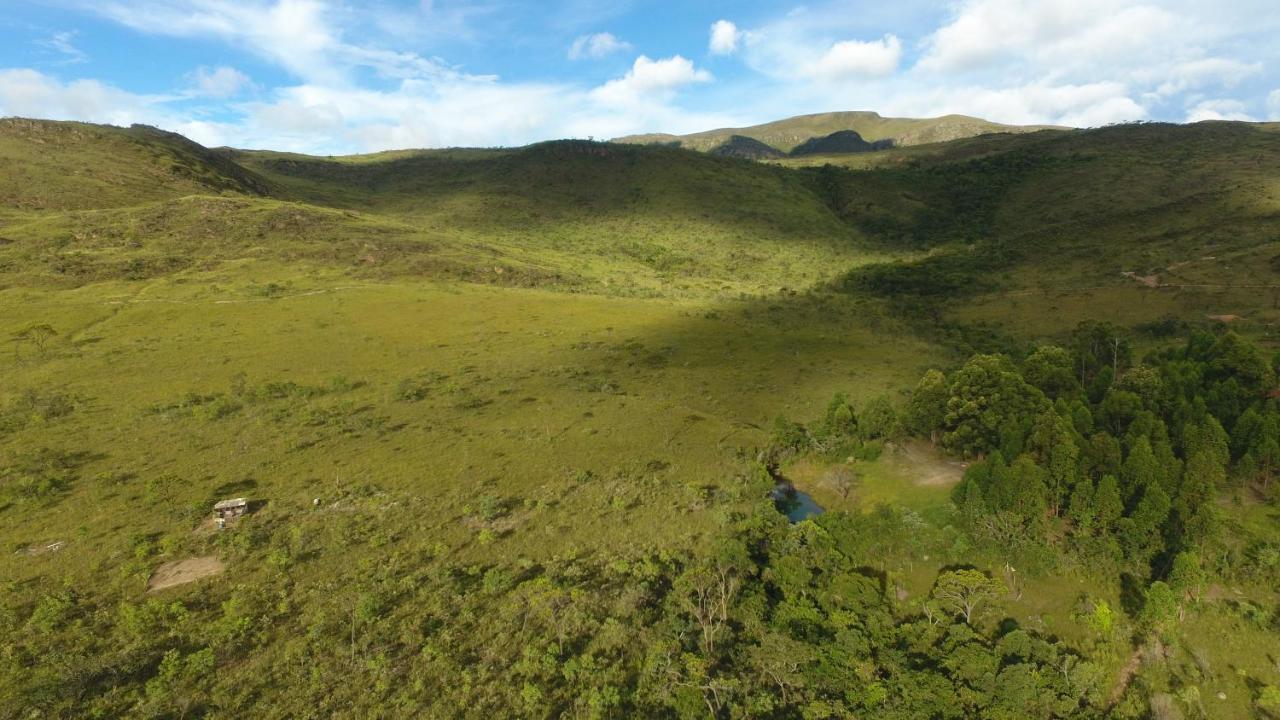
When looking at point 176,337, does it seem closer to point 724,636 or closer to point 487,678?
point 487,678

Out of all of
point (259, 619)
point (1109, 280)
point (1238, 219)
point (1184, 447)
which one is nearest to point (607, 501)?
point (259, 619)

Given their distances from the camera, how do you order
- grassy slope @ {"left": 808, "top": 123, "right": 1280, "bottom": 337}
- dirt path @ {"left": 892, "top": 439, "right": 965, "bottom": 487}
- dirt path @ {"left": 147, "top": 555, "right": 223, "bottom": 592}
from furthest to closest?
grassy slope @ {"left": 808, "top": 123, "right": 1280, "bottom": 337} → dirt path @ {"left": 892, "top": 439, "right": 965, "bottom": 487} → dirt path @ {"left": 147, "top": 555, "right": 223, "bottom": 592}

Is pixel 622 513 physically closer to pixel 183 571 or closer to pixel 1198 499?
pixel 183 571

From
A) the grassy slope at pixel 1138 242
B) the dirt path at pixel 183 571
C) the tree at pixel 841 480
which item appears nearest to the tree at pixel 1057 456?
the tree at pixel 841 480

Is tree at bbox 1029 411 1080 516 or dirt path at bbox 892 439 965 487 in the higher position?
tree at bbox 1029 411 1080 516

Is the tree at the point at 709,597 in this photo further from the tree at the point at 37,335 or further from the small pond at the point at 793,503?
the tree at the point at 37,335

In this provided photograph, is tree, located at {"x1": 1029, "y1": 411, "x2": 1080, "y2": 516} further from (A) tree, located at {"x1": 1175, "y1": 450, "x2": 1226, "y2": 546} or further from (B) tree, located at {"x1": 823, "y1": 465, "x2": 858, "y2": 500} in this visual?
(B) tree, located at {"x1": 823, "y1": 465, "x2": 858, "y2": 500}

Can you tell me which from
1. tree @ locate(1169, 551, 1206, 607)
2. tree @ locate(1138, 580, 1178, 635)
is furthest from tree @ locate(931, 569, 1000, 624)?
tree @ locate(1169, 551, 1206, 607)
